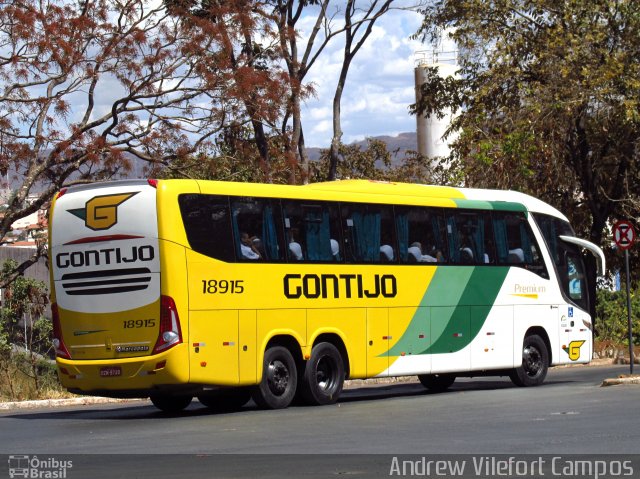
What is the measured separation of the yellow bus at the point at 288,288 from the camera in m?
17.7

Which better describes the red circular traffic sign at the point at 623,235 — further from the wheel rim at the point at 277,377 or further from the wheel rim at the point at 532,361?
the wheel rim at the point at 277,377

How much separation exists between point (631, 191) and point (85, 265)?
19.2 m

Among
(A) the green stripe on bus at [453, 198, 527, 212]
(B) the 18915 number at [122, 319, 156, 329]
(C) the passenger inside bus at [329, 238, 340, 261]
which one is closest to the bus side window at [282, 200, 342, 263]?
(C) the passenger inside bus at [329, 238, 340, 261]

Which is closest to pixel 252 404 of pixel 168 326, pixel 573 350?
pixel 168 326

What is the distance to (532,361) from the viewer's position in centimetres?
2388

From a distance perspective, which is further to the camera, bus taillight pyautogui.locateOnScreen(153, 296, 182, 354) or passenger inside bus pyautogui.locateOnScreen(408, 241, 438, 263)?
passenger inside bus pyautogui.locateOnScreen(408, 241, 438, 263)

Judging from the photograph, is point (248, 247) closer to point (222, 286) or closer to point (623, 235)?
point (222, 286)

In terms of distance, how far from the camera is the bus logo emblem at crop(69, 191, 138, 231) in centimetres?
1795

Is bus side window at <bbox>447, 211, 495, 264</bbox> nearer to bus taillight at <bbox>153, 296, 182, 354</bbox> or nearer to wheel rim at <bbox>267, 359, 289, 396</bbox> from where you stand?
wheel rim at <bbox>267, 359, 289, 396</bbox>

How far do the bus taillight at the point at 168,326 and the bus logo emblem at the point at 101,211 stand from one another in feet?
4.69

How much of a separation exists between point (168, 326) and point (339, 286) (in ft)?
11.6

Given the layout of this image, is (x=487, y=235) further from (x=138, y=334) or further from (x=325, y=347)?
(x=138, y=334)

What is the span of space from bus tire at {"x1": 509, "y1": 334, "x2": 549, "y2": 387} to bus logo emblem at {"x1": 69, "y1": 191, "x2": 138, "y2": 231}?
29.1 ft

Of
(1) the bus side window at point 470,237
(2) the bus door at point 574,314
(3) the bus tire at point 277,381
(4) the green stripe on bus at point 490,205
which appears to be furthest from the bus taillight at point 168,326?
(2) the bus door at point 574,314
